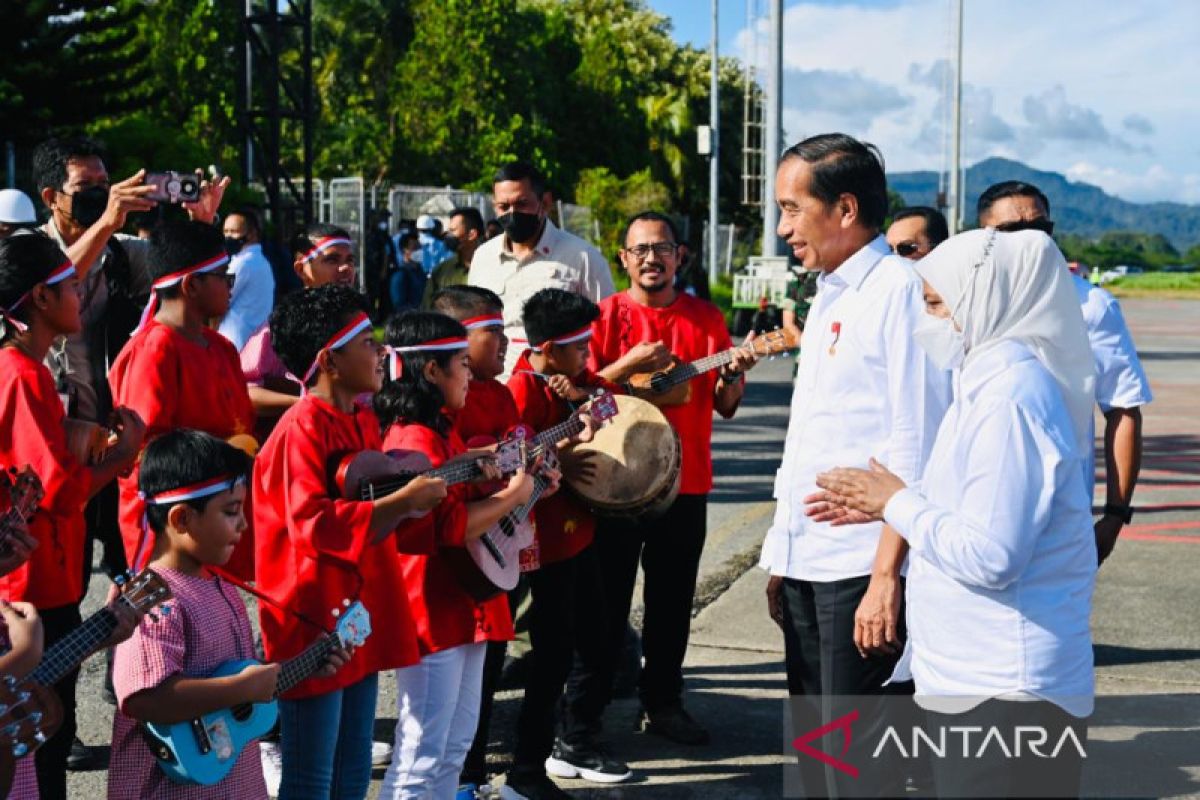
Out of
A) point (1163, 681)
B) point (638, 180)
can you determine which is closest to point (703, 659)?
point (1163, 681)

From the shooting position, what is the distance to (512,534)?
4625 millimetres

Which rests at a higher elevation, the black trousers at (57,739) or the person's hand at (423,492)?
the person's hand at (423,492)

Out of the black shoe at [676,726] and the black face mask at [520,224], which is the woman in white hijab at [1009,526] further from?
the black face mask at [520,224]

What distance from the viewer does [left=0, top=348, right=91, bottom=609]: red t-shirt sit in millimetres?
4074

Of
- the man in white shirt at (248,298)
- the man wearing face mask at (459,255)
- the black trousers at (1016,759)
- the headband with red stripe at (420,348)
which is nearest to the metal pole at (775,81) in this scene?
the man wearing face mask at (459,255)

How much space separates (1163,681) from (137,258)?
5.02 meters

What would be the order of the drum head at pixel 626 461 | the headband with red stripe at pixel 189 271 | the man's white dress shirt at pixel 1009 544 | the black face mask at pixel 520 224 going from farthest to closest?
the black face mask at pixel 520 224
the drum head at pixel 626 461
the headband with red stripe at pixel 189 271
the man's white dress shirt at pixel 1009 544

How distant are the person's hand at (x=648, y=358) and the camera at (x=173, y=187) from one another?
1.86m

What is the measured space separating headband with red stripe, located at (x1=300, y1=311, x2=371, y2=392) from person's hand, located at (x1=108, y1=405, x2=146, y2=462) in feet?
1.77

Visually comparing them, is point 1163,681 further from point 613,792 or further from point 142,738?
point 142,738

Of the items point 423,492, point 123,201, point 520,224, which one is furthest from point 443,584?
point 520,224

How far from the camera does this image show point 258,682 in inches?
136

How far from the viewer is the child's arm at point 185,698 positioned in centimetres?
336

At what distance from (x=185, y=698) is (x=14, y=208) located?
12.4 feet
